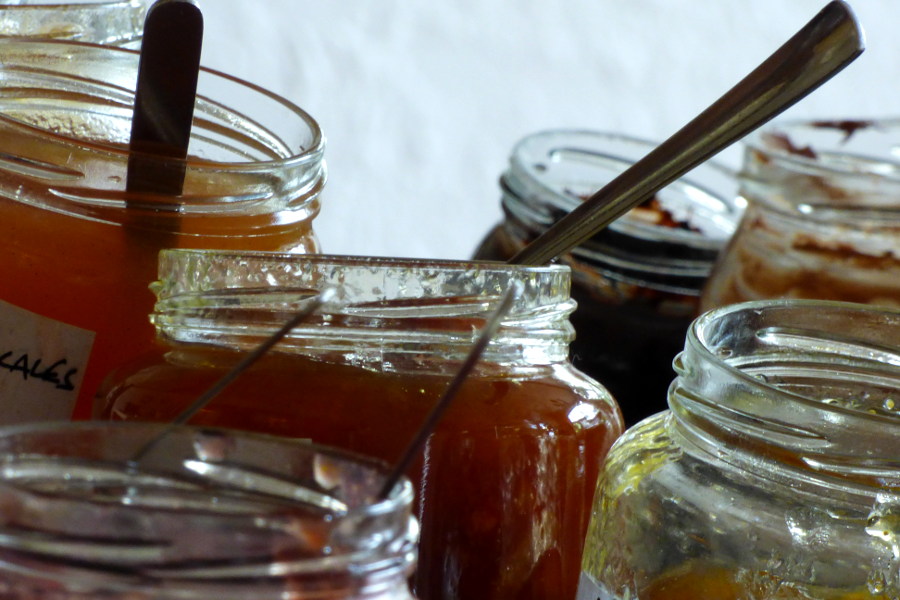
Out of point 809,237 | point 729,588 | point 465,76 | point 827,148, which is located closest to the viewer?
point 729,588

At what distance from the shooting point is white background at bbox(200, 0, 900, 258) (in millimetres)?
1253

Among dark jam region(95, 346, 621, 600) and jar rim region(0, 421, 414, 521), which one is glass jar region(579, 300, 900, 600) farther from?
jar rim region(0, 421, 414, 521)

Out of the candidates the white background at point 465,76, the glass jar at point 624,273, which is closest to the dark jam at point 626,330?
the glass jar at point 624,273

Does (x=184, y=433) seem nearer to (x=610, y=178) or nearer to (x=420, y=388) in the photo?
(x=420, y=388)

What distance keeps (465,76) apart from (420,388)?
0.99 m

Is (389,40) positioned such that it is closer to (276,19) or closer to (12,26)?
(276,19)

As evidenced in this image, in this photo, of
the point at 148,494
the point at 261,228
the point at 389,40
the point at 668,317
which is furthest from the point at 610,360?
the point at 389,40

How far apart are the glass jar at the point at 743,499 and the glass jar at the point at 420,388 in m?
0.03

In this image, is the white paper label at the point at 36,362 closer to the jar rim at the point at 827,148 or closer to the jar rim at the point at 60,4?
the jar rim at the point at 60,4

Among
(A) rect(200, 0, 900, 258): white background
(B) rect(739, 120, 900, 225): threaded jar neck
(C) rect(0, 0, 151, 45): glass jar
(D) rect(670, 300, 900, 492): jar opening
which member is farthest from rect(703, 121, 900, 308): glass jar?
(A) rect(200, 0, 900, 258): white background

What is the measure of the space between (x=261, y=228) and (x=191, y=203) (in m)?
0.03

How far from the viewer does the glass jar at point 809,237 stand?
0.60 m

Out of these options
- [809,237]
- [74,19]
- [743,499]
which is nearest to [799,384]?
[743,499]

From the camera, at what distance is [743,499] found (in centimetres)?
33
